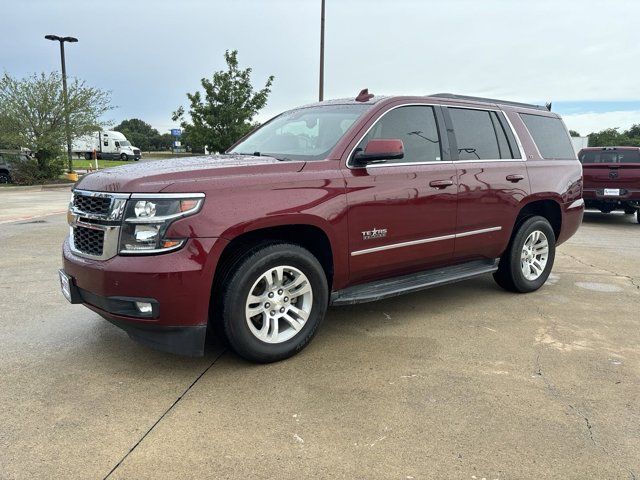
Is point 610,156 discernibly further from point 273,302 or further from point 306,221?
point 273,302

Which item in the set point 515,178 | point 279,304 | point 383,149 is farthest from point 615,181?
point 279,304

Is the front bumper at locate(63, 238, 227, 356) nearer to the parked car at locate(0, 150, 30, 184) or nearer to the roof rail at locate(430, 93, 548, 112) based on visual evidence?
the roof rail at locate(430, 93, 548, 112)

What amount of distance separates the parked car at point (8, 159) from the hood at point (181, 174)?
21095mm

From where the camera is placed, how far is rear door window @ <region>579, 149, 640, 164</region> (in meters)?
11.7

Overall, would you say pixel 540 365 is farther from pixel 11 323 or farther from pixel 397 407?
pixel 11 323

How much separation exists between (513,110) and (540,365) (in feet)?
9.25

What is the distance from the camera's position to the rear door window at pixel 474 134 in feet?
15.2

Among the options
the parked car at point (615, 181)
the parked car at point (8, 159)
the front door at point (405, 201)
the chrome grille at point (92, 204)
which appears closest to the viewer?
the chrome grille at point (92, 204)

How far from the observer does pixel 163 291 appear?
3.03m

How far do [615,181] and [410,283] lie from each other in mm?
9131

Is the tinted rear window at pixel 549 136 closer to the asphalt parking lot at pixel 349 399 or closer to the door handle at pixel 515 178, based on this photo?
the door handle at pixel 515 178

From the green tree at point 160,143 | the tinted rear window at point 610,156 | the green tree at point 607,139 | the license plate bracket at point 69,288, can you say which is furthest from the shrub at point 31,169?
the green tree at point 160,143

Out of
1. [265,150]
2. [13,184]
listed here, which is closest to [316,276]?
[265,150]

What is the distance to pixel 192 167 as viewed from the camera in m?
3.38
